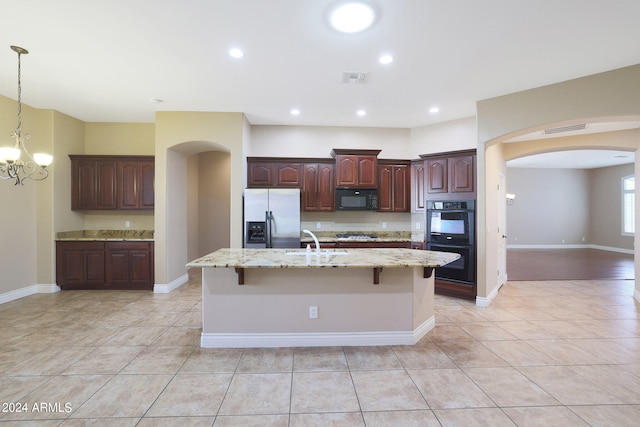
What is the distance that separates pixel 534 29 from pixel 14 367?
551 cm

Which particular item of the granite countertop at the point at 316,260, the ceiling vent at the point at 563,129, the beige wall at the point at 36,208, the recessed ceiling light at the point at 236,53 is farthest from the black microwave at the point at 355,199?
the beige wall at the point at 36,208

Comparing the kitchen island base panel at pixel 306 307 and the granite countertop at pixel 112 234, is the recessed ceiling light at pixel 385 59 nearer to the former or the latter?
the kitchen island base panel at pixel 306 307

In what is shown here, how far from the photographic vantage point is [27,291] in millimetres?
4730

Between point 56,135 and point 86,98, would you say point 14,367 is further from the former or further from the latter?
point 56,135

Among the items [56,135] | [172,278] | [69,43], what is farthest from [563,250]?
[56,135]

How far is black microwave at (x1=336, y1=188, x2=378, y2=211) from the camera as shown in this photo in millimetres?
5430

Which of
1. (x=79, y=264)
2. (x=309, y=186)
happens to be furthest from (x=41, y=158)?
(x=309, y=186)

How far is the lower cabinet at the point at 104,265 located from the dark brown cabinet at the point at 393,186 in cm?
416

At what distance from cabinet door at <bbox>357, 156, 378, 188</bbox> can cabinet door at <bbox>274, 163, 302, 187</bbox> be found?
3.56 feet

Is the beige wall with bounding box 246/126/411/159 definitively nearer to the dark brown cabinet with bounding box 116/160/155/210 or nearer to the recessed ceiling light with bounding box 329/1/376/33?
the dark brown cabinet with bounding box 116/160/155/210

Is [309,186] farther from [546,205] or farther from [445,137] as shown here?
[546,205]

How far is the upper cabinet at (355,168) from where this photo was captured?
5332mm

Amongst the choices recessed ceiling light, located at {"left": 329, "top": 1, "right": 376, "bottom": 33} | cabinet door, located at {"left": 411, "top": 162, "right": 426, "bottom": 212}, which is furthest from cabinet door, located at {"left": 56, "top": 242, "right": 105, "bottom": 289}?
cabinet door, located at {"left": 411, "top": 162, "right": 426, "bottom": 212}

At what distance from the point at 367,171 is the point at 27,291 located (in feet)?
19.4
